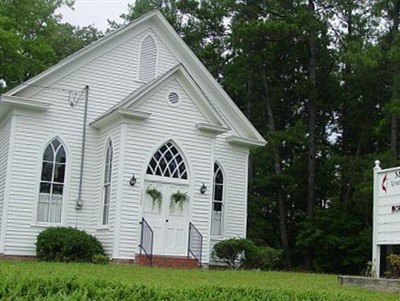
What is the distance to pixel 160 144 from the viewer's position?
18.0 meters

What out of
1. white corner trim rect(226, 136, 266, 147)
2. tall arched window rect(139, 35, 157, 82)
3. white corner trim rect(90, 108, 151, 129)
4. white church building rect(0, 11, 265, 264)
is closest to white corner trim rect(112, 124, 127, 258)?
white church building rect(0, 11, 265, 264)

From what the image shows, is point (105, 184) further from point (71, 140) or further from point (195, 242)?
point (195, 242)

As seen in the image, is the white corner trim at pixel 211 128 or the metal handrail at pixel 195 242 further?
the white corner trim at pixel 211 128

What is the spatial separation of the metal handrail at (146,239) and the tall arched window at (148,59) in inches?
199

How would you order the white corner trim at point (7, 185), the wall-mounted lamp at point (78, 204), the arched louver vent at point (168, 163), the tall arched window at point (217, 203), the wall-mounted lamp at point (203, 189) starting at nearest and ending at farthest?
1. the white corner trim at point (7, 185)
2. the arched louver vent at point (168, 163)
3. the wall-mounted lamp at point (78, 204)
4. the wall-mounted lamp at point (203, 189)
5. the tall arched window at point (217, 203)

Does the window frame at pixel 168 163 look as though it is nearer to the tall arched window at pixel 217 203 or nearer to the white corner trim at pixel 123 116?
the white corner trim at pixel 123 116

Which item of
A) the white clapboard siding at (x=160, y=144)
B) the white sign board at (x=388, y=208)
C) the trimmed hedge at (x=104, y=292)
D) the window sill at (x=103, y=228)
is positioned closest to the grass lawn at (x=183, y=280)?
the trimmed hedge at (x=104, y=292)

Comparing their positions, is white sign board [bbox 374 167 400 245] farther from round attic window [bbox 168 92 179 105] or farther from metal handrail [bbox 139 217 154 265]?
round attic window [bbox 168 92 179 105]

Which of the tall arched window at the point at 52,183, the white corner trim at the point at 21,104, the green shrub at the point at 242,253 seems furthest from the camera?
the green shrub at the point at 242,253

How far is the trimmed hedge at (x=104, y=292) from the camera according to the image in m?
5.05

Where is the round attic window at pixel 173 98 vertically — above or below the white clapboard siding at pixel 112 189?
above

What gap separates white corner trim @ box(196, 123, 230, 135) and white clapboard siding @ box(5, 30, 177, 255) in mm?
2669

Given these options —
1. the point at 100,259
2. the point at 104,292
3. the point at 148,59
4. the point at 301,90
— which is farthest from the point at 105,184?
the point at 301,90

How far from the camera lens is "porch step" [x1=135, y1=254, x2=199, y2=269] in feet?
55.9
